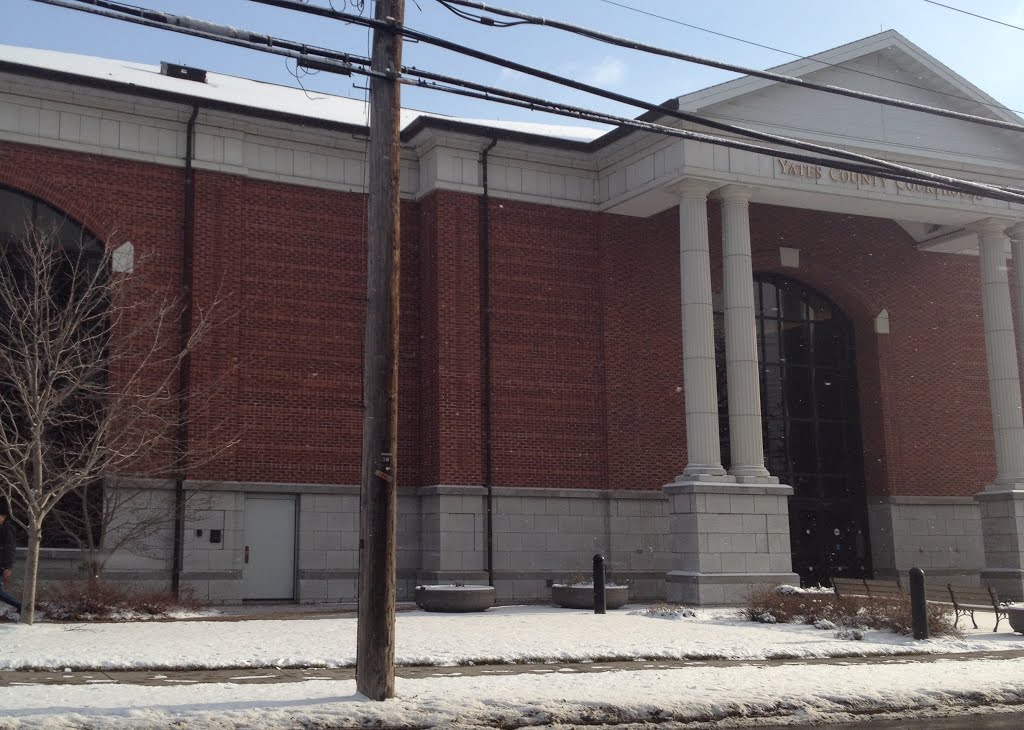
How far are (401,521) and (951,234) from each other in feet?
56.3

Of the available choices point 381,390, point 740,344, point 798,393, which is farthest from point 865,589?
point 381,390

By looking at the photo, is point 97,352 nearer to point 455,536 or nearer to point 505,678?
point 455,536

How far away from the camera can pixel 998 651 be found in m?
17.4

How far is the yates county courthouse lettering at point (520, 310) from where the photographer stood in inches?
974

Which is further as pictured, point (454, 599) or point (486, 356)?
point (486, 356)

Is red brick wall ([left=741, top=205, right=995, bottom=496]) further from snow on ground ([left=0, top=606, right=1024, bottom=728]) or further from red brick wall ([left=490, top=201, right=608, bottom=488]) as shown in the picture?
snow on ground ([left=0, top=606, right=1024, bottom=728])

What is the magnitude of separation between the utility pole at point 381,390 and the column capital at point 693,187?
13866mm

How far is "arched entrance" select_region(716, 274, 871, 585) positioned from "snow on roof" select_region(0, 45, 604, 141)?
Answer: 7.39m

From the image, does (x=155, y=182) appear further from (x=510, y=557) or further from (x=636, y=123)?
(x=636, y=123)

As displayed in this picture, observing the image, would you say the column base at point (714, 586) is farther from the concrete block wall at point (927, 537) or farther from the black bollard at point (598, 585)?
the concrete block wall at point (927, 537)

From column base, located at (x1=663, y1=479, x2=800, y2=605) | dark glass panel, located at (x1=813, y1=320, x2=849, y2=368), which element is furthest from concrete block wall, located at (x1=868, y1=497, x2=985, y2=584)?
column base, located at (x1=663, y1=479, x2=800, y2=605)

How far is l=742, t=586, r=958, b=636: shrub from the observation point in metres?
18.9

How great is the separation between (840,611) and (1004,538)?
9.84 m

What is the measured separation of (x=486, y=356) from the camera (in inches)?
1061
